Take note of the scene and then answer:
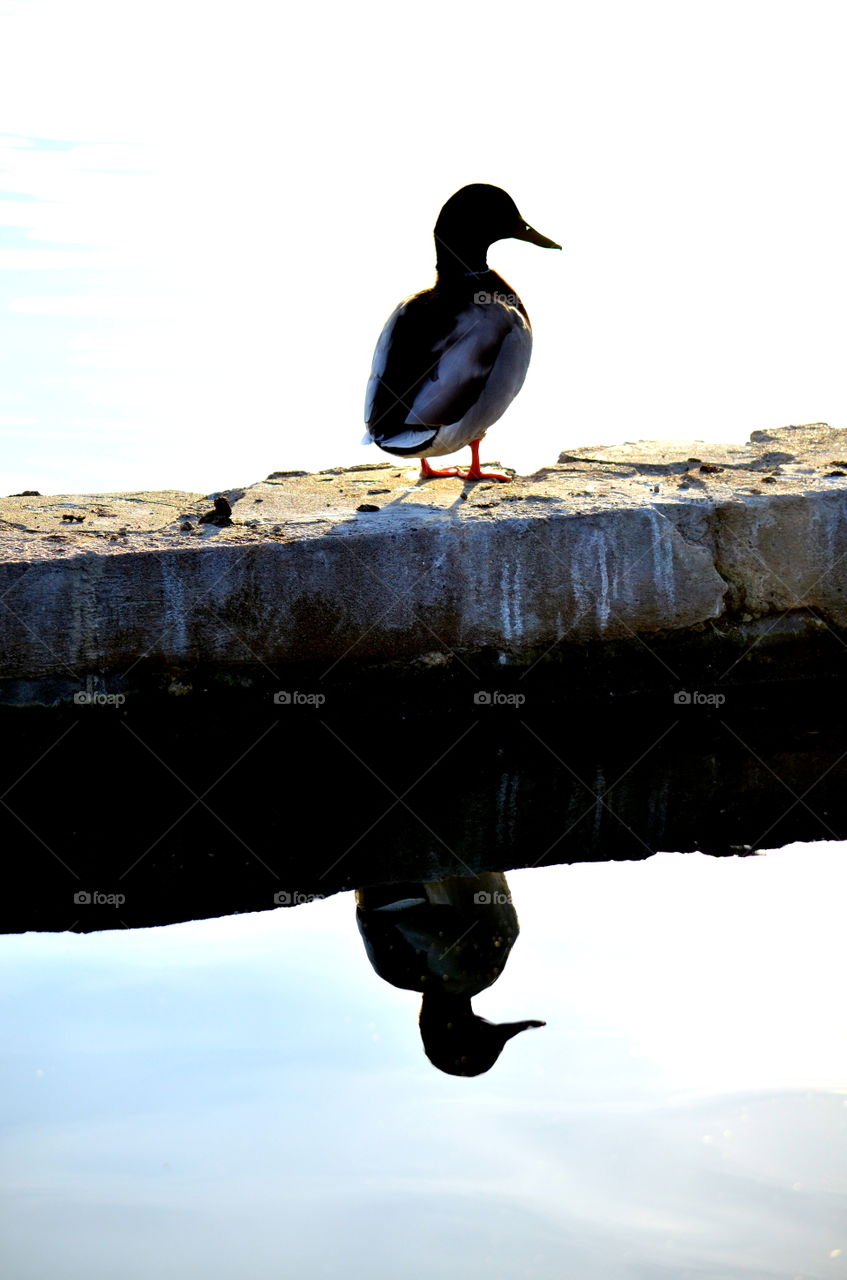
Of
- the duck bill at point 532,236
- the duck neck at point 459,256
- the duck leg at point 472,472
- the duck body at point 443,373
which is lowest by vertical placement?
the duck leg at point 472,472

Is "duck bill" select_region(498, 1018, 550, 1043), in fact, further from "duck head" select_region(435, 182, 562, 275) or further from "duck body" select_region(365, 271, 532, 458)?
"duck head" select_region(435, 182, 562, 275)

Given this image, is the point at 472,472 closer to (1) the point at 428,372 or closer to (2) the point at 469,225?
(1) the point at 428,372

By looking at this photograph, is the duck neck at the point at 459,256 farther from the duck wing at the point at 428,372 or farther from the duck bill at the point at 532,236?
the duck wing at the point at 428,372

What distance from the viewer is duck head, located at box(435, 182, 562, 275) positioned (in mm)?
5160

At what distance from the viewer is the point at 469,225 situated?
5180 mm

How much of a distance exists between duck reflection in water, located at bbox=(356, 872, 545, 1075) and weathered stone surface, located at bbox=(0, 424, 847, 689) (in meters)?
1.30

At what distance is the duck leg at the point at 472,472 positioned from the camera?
201 inches

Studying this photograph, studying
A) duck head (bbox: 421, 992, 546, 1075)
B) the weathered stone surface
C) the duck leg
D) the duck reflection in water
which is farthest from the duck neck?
duck head (bbox: 421, 992, 546, 1075)

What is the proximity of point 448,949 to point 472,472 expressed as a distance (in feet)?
8.47

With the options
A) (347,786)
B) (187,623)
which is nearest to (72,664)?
(187,623)

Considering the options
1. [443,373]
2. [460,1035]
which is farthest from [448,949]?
[443,373]

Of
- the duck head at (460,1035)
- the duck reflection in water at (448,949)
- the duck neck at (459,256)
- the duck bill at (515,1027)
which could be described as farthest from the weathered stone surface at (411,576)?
the duck bill at (515,1027)

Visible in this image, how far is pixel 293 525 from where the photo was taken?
4.50 meters

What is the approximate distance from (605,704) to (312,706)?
0.99m
